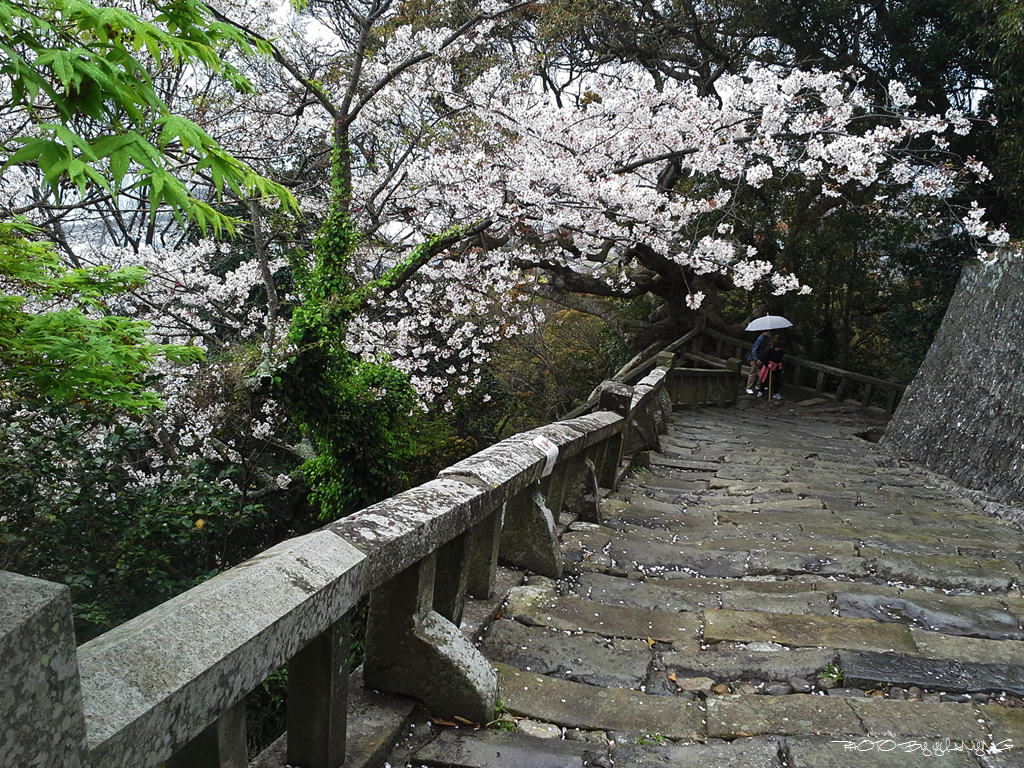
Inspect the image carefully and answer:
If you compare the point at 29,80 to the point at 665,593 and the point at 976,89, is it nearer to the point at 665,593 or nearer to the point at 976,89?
the point at 665,593

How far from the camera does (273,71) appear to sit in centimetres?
1222

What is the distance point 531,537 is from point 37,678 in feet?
10.1

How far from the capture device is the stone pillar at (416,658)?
92.7 inches

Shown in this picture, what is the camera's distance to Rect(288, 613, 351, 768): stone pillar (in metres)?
1.90

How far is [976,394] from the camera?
Result: 8.70m

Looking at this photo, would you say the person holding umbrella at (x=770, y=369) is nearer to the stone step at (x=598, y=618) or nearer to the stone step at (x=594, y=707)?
the stone step at (x=598, y=618)

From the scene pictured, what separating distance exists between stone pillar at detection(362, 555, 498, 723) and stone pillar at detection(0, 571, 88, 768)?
135 centimetres

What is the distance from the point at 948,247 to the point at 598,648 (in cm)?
1520

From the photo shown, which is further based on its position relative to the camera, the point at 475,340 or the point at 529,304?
the point at 529,304

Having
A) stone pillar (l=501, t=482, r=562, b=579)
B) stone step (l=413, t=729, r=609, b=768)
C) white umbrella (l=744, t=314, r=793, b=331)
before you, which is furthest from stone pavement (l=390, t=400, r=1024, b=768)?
white umbrella (l=744, t=314, r=793, b=331)

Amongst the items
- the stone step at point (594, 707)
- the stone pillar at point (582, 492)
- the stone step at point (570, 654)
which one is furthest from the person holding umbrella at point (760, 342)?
the stone step at point (594, 707)

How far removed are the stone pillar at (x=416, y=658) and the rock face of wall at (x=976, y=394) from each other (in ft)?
21.0

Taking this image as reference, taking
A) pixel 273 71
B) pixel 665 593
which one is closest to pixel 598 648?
pixel 665 593

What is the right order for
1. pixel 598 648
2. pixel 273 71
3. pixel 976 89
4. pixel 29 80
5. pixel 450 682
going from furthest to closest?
pixel 976 89 < pixel 273 71 < pixel 598 648 < pixel 450 682 < pixel 29 80
